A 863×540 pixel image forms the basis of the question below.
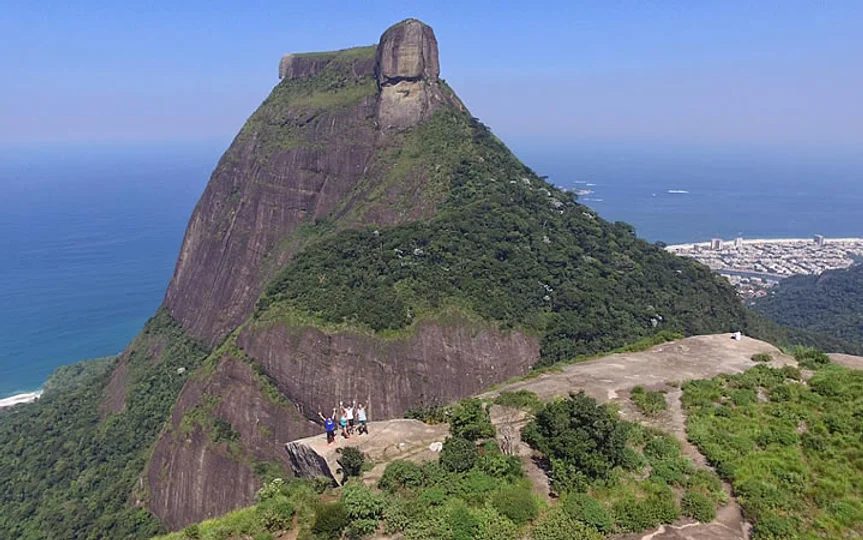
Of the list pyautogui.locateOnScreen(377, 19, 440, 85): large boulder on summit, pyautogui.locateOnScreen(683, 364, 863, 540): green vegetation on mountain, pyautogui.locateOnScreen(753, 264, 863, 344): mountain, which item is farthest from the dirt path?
pyautogui.locateOnScreen(753, 264, 863, 344): mountain

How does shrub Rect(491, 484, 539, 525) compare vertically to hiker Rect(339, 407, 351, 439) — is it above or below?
above

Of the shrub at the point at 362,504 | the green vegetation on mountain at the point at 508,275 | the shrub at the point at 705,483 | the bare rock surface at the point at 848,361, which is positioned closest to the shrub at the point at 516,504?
the shrub at the point at 362,504

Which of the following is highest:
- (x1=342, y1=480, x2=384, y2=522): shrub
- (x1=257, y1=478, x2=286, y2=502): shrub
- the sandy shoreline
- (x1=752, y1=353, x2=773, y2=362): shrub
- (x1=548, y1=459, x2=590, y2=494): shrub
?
(x1=752, y1=353, x2=773, y2=362): shrub

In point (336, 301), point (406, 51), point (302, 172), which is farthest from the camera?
point (302, 172)

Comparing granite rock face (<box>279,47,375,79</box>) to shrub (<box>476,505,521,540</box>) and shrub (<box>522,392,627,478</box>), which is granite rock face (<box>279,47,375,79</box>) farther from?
shrub (<box>476,505,521,540</box>)

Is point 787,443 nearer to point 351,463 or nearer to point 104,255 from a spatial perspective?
point 351,463

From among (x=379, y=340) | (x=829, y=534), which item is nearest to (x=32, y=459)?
(x=379, y=340)

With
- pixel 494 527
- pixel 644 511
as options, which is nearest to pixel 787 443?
pixel 644 511
